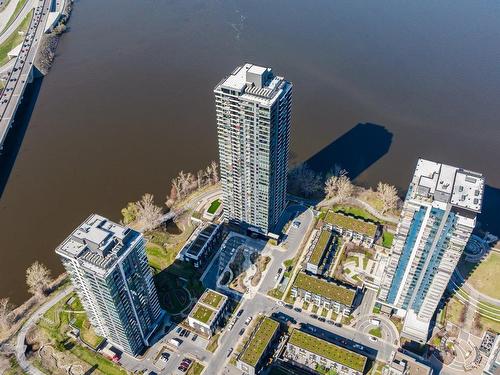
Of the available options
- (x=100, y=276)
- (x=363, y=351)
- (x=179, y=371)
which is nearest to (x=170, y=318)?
(x=179, y=371)

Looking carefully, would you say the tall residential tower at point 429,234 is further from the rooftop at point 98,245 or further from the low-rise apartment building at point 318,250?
the rooftop at point 98,245

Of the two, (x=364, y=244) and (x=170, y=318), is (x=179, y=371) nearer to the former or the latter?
(x=170, y=318)

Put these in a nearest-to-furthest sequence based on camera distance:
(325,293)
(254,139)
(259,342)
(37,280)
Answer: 1. (259,342)
2. (254,139)
3. (325,293)
4. (37,280)

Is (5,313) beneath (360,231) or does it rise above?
beneath

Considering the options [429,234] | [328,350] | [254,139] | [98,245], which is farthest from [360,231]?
[98,245]

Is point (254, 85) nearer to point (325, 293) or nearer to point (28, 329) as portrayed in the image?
point (325, 293)

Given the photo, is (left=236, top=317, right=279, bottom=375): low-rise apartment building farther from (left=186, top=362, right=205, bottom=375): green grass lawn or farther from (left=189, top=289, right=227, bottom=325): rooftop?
(left=189, top=289, right=227, bottom=325): rooftop

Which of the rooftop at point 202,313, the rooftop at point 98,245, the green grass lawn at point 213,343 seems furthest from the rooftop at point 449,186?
the rooftop at point 98,245
